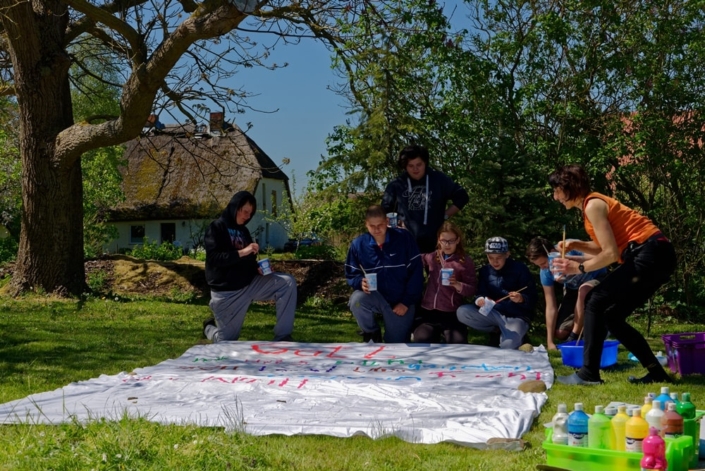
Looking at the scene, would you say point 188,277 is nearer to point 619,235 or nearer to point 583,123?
point 583,123

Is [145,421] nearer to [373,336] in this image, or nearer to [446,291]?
[373,336]

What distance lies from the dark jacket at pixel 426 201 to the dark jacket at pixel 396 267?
56cm

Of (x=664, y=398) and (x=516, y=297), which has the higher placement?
(x=516, y=297)

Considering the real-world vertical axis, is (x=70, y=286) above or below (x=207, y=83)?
below

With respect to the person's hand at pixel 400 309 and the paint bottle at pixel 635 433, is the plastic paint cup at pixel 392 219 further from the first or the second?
the paint bottle at pixel 635 433

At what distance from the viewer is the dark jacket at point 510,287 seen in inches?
306

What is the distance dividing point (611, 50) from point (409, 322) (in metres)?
5.62

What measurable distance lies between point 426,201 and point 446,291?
3.43ft

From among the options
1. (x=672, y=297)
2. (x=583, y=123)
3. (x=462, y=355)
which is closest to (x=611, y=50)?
(x=583, y=123)

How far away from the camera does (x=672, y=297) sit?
11680 mm

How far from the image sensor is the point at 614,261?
577 centimetres

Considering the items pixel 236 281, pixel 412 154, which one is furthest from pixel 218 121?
pixel 412 154

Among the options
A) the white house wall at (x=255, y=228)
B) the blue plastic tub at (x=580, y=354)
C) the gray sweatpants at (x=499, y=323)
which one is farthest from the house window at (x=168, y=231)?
the blue plastic tub at (x=580, y=354)

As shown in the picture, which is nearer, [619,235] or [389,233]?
[619,235]
